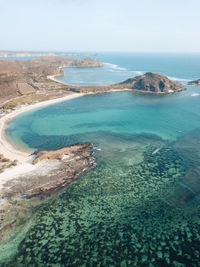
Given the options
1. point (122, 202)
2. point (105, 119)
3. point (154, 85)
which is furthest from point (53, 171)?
point (154, 85)

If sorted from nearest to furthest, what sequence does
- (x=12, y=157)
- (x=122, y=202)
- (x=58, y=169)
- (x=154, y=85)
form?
(x=122, y=202)
(x=58, y=169)
(x=12, y=157)
(x=154, y=85)

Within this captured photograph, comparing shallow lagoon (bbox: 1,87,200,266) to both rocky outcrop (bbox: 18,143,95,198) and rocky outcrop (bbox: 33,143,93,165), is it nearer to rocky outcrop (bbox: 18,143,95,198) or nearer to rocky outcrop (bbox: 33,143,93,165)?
rocky outcrop (bbox: 18,143,95,198)

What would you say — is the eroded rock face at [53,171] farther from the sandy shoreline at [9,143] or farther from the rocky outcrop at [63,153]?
the sandy shoreline at [9,143]

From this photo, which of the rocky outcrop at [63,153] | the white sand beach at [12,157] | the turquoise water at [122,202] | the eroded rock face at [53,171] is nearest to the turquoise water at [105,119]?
the turquoise water at [122,202]

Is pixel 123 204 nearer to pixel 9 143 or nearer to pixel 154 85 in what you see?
pixel 9 143

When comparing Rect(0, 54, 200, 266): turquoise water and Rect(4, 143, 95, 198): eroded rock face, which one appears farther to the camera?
Rect(4, 143, 95, 198): eroded rock face

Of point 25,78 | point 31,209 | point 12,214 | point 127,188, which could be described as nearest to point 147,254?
point 127,188

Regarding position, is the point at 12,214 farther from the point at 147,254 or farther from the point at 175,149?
the point at 175,149

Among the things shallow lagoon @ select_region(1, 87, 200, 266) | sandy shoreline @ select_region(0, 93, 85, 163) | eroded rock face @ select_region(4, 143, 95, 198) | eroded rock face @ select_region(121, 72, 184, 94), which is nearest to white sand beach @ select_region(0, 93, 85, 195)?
sandy shoreline @ select_region(0, 93, 85, 163)
